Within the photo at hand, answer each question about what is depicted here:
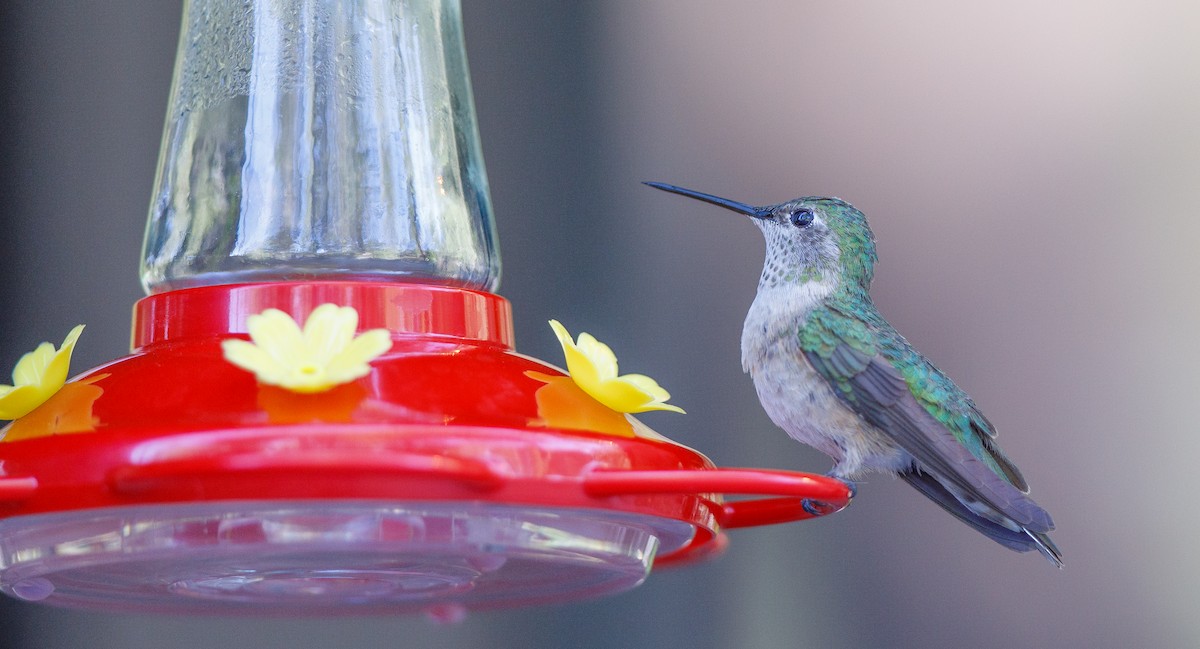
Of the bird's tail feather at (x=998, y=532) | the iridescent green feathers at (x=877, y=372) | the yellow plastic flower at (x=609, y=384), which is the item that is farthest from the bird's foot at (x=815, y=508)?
the iridescent green feathers at (x=877, y=372)

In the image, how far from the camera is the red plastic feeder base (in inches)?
48.7

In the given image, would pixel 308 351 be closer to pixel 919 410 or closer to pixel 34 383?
pixel 34 383

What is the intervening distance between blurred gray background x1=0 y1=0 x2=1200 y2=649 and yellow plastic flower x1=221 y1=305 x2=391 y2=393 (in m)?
2.21

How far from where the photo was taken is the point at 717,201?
2.34m

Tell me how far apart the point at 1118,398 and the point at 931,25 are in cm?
123

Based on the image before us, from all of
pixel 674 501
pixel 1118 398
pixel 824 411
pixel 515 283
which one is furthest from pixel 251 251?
pixel 1118 398

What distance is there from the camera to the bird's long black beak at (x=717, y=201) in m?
2.12

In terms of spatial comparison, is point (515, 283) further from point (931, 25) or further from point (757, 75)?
point (931, 25)

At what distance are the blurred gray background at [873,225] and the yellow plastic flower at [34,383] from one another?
1.96 metres

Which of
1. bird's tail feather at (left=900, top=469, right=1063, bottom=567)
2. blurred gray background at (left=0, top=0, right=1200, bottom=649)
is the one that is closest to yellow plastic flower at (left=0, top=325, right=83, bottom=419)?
bird's tail feather at (left=900, top=469, right=1063, bottom=567)

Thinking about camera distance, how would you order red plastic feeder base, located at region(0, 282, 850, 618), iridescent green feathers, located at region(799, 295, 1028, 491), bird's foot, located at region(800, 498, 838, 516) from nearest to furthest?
1. red plastic feeder base, located at region(0, 282, 850, 618)
2. bird's foot, located at region(800, 498, 838, 516)
3. iridescent green feathers, located at region(799, 295, 1028, 491)

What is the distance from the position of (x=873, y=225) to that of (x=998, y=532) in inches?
71.2

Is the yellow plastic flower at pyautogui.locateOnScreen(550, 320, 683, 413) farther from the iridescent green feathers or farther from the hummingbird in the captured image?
the iridescent green feathers

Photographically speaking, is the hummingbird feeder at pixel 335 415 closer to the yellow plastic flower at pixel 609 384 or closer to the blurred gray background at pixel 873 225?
the yellow plastic flower at pixel 609 384
